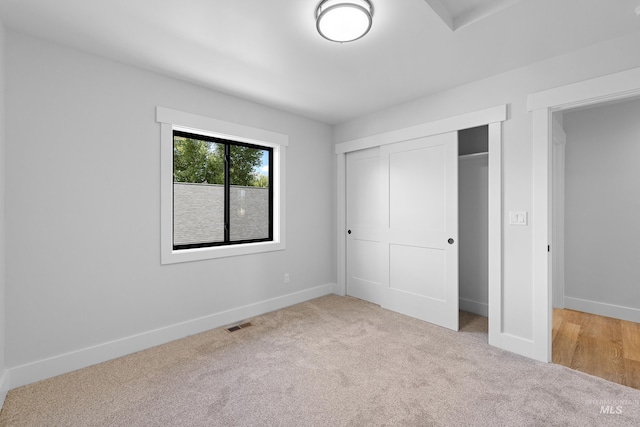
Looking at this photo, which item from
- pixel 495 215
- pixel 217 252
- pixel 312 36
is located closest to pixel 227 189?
pixel 217 252

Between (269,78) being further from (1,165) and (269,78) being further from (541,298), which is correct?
(541,298)

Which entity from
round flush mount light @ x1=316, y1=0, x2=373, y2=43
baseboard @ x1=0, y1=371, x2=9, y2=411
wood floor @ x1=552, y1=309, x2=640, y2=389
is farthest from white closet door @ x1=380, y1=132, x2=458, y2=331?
baseboard @ x1=0, y1=371, x2=9, y2=411

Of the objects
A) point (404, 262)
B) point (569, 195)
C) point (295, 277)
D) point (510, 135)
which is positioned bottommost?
point (295, 277)

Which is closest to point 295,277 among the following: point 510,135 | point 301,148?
point 301,148

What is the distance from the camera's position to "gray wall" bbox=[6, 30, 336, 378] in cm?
208

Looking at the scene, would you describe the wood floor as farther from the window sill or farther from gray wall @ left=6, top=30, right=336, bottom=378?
gray wall @ left=6, top=30, right=336, bottom=378

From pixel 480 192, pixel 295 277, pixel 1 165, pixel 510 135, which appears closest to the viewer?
pixel 1 165

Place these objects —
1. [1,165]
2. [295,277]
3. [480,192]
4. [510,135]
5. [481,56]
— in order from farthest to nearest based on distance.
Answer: [295,277] < [480,192] < [510,135] < [481,56] < [1,165]

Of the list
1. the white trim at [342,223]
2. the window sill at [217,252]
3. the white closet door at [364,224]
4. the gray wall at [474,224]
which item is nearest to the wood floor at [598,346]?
the gray wall at [474,224]

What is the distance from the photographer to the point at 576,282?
3570 millimetres

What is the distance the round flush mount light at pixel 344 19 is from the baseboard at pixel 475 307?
3.12 meters

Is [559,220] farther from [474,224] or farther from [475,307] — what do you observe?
[475,307]

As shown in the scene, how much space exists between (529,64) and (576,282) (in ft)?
8.86

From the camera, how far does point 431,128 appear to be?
314 centimetres
